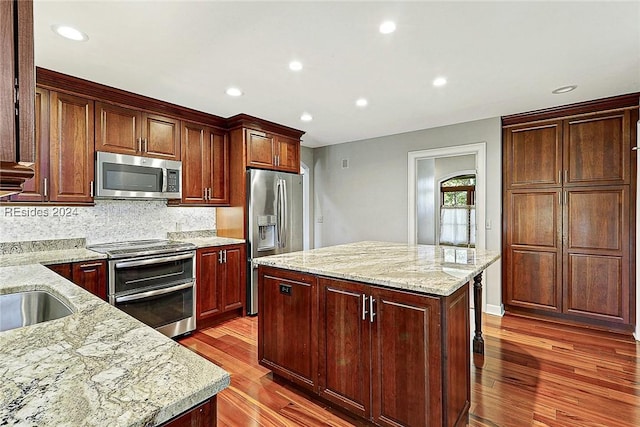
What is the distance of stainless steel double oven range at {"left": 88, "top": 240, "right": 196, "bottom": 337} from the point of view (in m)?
2.76

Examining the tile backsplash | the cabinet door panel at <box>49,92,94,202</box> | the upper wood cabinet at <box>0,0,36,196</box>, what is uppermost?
the cabinet door panel at <box>49,92,94,202</box>

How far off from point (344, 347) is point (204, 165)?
9.09 feet

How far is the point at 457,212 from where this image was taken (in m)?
6.69

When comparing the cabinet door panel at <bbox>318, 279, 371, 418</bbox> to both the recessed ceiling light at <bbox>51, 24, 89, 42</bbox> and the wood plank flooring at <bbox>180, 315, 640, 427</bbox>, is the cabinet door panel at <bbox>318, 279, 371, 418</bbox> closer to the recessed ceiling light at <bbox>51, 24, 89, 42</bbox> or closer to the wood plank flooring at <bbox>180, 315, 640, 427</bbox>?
the wood plank flooring at <bbox>180, 315, 640, 427</bbox>

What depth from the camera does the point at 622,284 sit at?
10.8 feet

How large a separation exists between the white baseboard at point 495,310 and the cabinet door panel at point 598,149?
1621 mm

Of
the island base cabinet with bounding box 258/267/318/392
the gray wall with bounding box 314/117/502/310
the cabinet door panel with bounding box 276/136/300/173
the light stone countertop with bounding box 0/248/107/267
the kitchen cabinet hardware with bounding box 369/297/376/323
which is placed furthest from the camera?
the cabinet door panel with bounding box 276/136/300/173

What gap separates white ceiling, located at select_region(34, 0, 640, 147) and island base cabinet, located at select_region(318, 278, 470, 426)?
62.6 inches

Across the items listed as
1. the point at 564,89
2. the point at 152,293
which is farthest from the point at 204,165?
the point at 564,89

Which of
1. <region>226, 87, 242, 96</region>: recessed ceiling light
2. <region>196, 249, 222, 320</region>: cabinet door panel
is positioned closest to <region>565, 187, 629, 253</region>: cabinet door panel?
<region>226, 87, 242, 96</region>: recessed ceiling light

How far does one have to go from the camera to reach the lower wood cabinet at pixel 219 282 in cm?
340

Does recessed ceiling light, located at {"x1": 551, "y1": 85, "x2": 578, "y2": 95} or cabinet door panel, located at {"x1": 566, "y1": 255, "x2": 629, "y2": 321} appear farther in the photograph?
cabinet door panel, located at {"x1": 566, "y1": 255, "x2": 629, "y2": 321}

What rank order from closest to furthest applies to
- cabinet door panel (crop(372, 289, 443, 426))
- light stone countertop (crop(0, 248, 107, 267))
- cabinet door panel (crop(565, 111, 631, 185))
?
cabinet door panel (crop(372, 289, 443, 426)) < light stone countertop (crop(0, 248, 107, 267)) < cabinet door panel (crop(565, 111, 631, 185))

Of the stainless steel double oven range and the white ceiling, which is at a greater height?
the white ceiling
